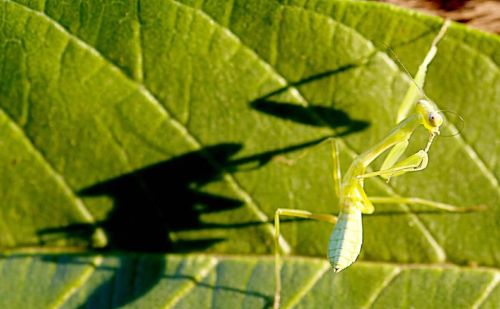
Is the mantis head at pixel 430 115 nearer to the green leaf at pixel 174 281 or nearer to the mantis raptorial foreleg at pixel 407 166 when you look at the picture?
the mantis raptorial foreleg at pixel 407 166

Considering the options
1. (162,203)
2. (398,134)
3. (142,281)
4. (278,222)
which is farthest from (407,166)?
(142,281)

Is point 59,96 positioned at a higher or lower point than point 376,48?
lower

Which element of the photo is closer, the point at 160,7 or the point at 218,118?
the point at 160,7

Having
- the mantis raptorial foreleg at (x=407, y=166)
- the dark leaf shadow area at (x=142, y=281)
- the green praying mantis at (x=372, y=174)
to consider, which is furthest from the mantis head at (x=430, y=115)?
the dark leaf shadow area at (x=142, y=281)

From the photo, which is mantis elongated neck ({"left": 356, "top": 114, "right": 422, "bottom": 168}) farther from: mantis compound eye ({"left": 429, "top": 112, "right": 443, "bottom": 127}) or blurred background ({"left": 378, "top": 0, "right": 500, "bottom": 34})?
blurred background ({"left": 378, "top": 0, "right": 500, "bottom": 34})

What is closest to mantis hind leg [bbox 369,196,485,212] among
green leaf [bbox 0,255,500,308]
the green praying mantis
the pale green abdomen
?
the green praying mantis

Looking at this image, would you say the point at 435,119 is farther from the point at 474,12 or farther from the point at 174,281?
the point at 174,281

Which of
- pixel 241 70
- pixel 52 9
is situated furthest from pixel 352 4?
pixel 52 9

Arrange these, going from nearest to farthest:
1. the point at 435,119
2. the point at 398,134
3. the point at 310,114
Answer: the point at 435,119 → the point at 398,134 → the point at 310,114

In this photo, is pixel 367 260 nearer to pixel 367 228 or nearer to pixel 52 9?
pixel 367 228
